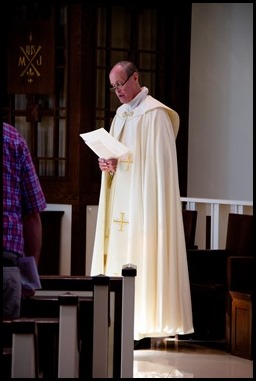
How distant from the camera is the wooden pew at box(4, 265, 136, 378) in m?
4.04

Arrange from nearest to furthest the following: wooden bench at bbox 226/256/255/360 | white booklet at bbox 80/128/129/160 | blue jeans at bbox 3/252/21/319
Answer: blue jeans at bbox 3/252/21/319, white booklet at bbox 80/128/129/160, wooden bench at bbox 226/256/255/360

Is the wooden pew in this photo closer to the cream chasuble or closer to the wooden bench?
the cream chasuble

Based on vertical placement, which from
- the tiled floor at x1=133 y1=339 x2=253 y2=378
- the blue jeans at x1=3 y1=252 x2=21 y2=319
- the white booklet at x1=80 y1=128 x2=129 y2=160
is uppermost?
the white booklet at x1=80 y1=128 x2=129 y2=160

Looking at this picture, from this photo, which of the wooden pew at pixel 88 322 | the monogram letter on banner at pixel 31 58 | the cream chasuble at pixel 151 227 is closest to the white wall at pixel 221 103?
the monogram letter on banner at pixel 31 58

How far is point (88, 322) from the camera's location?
4484 mm

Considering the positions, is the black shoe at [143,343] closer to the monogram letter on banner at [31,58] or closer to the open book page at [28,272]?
the monogram letter on banner at [31,58]

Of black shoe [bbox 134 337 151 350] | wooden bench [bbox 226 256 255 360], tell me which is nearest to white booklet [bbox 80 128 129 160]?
wooden bench [bbox 226 256 255 360]

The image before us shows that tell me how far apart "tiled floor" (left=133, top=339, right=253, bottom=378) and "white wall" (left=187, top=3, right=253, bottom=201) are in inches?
95.5

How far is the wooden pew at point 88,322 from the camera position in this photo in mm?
4035

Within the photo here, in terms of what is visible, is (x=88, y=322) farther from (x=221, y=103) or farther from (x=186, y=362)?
(x=221, y=103)

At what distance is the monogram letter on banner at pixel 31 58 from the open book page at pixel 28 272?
5.33m

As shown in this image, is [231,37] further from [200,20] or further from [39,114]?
[39,114]

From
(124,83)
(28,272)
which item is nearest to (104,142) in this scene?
(124,83)

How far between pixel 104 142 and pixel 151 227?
0.75m
